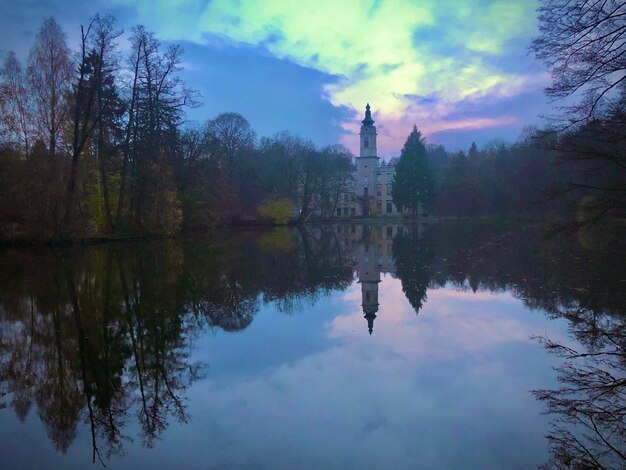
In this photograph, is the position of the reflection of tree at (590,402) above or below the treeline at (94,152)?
below

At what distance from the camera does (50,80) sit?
26391mm

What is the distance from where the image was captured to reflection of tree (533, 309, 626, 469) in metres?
3.98

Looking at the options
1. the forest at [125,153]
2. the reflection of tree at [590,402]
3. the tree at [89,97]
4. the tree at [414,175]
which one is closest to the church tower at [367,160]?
the tree at [414,175]

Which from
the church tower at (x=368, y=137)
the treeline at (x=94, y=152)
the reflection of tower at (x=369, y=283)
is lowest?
the reflection of tower at (x=369, y=283)

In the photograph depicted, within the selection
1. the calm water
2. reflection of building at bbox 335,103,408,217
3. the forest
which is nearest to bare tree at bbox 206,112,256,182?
the forest

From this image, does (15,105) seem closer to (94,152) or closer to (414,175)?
(94,152)

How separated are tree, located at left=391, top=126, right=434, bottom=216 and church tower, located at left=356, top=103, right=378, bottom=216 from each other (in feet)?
75.8

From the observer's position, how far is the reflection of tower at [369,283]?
389 inches

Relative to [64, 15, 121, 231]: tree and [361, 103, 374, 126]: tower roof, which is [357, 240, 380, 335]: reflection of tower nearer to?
[64, 15, 121, 231]: tree

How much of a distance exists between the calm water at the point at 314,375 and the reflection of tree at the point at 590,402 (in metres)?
0.02

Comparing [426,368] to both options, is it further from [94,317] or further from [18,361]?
[94,317]

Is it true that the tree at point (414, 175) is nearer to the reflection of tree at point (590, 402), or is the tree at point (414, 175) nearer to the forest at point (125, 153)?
the forest at point (125, 153)

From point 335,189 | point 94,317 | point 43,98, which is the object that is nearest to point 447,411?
point 94,317

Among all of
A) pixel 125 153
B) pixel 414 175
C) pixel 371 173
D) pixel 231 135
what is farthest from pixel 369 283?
pixel 371 173
